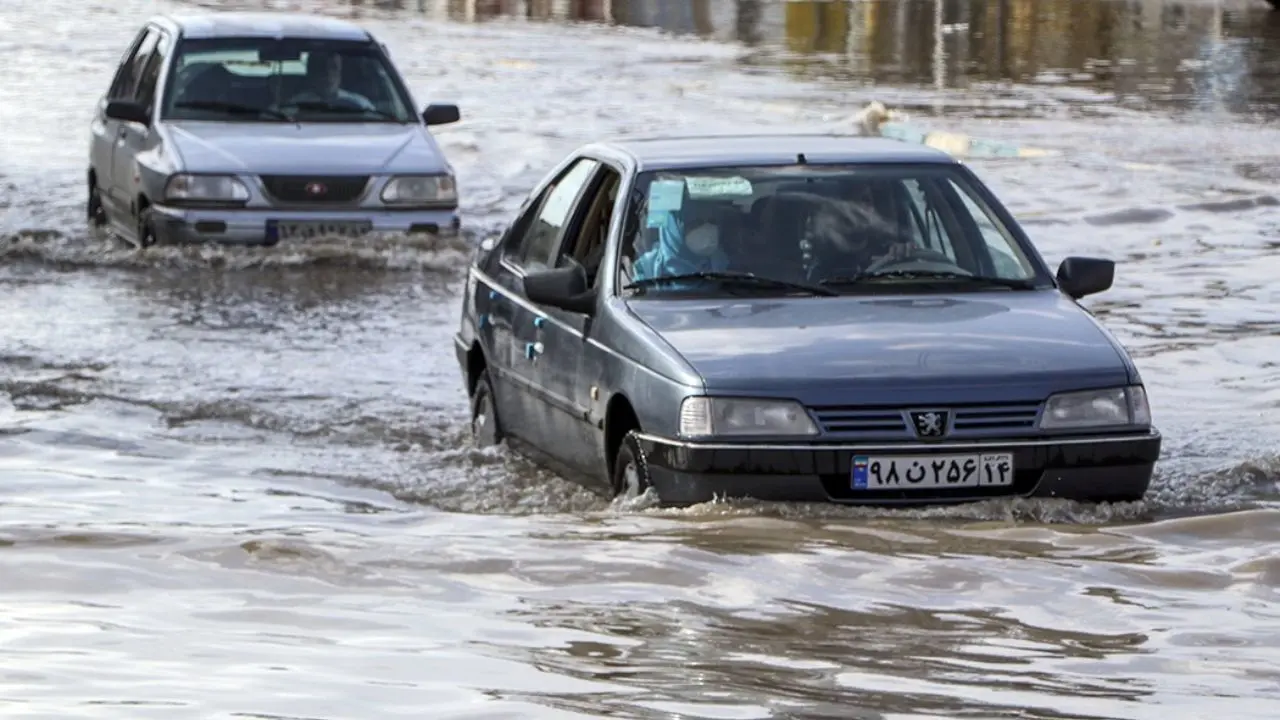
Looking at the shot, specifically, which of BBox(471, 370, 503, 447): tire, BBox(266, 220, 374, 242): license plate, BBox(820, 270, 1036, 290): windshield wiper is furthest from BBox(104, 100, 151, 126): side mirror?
BBox(820, 270, 1036, 290): windshield wiper

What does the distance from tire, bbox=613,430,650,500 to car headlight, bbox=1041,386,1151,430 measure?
1223 millimetres

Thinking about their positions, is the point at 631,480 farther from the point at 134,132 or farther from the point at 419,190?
the point at 134,132

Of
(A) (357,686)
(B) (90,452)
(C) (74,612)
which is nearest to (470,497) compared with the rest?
(B) (90,452)

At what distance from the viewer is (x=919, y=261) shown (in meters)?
9.16

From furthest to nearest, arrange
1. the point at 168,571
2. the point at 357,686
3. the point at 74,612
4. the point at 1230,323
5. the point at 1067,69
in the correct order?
the point at 1067,69, the point at 1230,323, the point at 168,571, the point at 74,612, the point at 357,686

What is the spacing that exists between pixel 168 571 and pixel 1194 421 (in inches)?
212

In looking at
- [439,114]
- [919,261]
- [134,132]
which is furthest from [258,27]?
[919,261]

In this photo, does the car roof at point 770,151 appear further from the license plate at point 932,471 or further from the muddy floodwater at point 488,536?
the license plate at point 932,471

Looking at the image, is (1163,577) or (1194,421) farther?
(1194,421)

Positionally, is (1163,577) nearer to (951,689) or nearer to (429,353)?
(951,689)

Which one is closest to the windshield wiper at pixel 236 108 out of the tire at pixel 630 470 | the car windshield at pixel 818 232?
the car windshield at pixel 818 232

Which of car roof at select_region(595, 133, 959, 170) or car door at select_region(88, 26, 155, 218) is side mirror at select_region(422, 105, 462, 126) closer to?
car door at select_region(88, 26, 155, 218)

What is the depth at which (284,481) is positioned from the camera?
10.1 m

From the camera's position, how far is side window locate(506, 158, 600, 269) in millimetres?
9922
